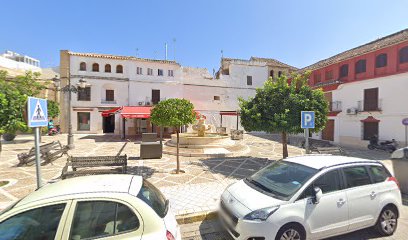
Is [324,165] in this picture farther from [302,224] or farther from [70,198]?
[70,198]

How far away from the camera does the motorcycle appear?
15427 mm

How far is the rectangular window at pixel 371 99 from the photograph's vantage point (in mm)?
17922

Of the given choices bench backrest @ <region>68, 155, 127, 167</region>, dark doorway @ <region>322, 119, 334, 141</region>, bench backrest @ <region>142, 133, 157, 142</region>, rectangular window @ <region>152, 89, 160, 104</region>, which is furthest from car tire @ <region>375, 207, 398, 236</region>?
rectangular window @ <region>152, 89, 160, 104</region>

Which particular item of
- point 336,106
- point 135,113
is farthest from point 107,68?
point 336,106

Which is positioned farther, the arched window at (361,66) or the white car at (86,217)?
the arched window at (361,66)

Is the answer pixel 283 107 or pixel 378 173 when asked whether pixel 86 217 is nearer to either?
pixel 378 173

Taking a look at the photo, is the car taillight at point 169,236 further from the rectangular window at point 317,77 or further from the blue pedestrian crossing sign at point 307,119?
the rectangular window at point 317,77

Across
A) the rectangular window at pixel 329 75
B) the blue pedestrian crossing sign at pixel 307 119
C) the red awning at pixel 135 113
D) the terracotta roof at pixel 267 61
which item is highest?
the terracotta roof at pixel 267 61

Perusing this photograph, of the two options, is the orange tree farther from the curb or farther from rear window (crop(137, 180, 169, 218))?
rear window (crop(137, 180, 169, 218))

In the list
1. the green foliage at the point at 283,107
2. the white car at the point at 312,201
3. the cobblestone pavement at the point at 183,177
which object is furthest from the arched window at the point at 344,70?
the white car at the point at 312,201

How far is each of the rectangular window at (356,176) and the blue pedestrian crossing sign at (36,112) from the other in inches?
251

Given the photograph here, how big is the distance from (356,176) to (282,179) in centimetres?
153

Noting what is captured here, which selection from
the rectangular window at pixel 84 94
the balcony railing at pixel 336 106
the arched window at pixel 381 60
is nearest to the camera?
the arched window at pixel 381 60

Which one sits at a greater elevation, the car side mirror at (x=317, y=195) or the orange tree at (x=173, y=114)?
the orange tree at (x=173, y=114)
